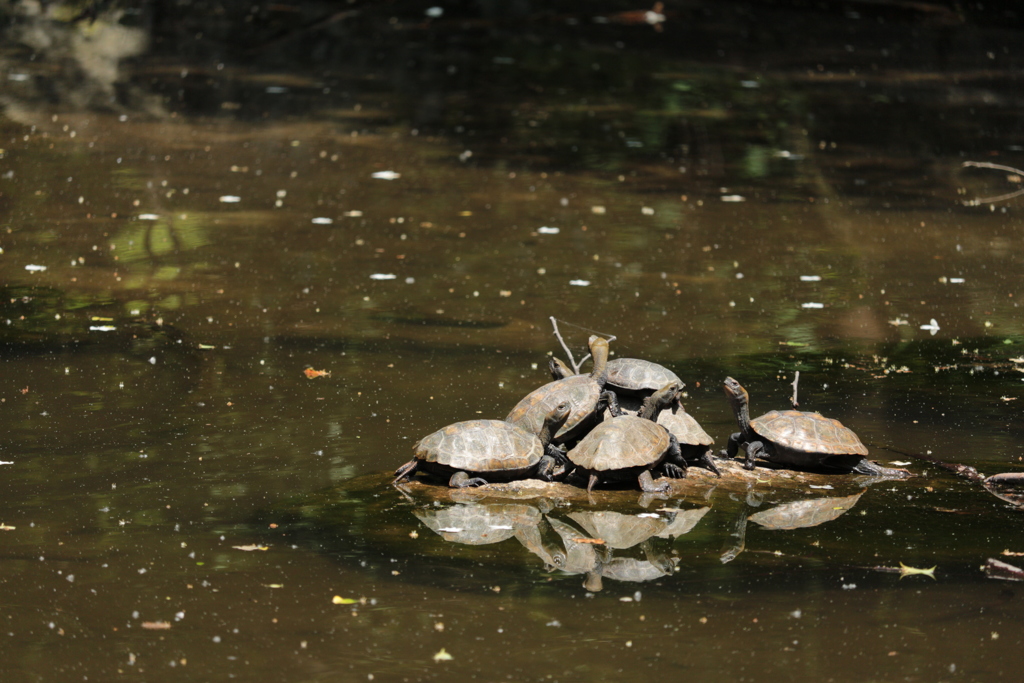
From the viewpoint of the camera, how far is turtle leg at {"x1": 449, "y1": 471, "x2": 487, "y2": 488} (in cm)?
663

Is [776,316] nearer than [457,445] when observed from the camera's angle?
No

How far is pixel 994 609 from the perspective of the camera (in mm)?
5254

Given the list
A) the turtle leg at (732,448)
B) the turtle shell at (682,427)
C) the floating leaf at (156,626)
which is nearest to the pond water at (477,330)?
the floating leaf at (156,626)

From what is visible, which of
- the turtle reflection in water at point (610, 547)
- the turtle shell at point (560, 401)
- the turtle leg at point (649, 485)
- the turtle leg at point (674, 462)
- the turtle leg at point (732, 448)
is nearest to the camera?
the turtle reflection in water at point (610, 547)

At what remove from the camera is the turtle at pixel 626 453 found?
657 cm

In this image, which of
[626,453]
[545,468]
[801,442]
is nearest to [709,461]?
[801,442]

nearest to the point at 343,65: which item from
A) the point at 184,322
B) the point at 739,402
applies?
the point at 184,322

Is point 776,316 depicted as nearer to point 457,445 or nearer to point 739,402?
point 739,402

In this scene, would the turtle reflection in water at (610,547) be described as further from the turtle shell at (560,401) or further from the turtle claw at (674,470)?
the turtle shell at (560,401)

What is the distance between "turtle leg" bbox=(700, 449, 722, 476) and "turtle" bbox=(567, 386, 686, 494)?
0.62ft

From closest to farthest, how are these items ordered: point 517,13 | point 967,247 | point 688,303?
1. point 688,303
2. point 967,247
3. point 517,13

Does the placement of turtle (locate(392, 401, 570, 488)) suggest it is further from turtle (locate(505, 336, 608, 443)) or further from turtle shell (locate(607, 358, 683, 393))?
turtle shell (locate(607, 358, 683, 393))

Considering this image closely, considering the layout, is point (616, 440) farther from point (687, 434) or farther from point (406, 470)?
point (406, 470)

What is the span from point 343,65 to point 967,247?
423 inches
